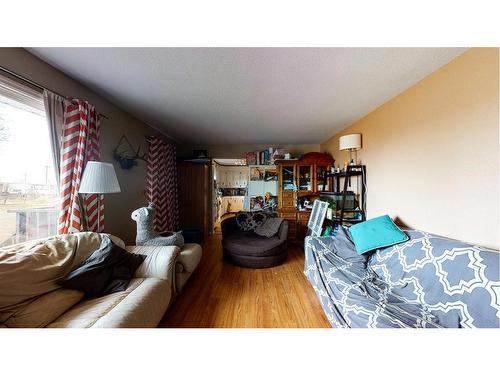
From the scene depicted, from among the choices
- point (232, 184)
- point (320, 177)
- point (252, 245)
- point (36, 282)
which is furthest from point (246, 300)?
point (232, 184)

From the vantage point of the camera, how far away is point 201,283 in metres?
1.93

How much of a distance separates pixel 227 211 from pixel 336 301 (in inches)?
217

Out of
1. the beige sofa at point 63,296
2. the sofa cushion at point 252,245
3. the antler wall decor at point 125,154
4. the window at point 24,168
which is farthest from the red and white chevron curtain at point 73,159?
the sofa cushion at point 252,245

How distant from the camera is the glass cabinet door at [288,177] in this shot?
3.48 meters

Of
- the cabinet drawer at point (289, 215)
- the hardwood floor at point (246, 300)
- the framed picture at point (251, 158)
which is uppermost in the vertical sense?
the framed picture at point (251, 158)

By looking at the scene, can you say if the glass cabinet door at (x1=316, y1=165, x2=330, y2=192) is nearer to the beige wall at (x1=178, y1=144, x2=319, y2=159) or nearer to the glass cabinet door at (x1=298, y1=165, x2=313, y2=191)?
the glass cabinet door at (x1=298, y1=165, x2=313, y2=191)

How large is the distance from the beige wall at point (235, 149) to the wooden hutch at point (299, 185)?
0.58m

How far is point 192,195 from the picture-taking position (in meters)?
3.67

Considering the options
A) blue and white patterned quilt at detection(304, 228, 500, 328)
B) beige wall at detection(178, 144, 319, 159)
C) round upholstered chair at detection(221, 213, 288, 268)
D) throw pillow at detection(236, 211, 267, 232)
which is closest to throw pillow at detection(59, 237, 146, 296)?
round upholstered chair at detection(221, 213, 288, 268)

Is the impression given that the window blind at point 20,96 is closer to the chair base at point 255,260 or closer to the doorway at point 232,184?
the chair base at point 255,260

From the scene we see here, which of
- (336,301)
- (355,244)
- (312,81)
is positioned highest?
(312,81)
